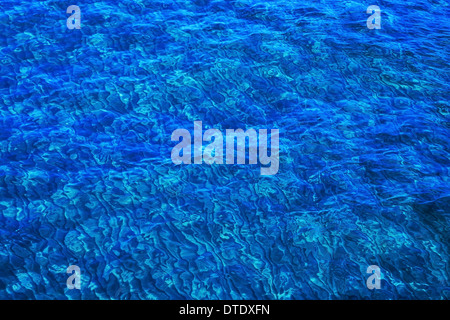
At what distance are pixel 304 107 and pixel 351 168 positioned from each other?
1.55m

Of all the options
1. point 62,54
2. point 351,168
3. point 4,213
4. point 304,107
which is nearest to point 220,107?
point 304,107

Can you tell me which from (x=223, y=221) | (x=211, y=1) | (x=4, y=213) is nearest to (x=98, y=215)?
(x=4, y=213)

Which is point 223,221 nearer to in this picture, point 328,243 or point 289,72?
point 328,243

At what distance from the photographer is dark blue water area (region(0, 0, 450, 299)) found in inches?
255

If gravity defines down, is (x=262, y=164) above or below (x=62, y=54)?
below

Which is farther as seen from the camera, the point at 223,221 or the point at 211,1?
the point at 211,1

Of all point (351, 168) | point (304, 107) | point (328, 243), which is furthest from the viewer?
point (304, 107)

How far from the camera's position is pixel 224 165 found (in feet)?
26.0

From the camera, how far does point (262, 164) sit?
7.98 m

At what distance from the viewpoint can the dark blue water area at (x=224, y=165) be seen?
6.48 m

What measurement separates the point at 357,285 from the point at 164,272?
7.54ft
